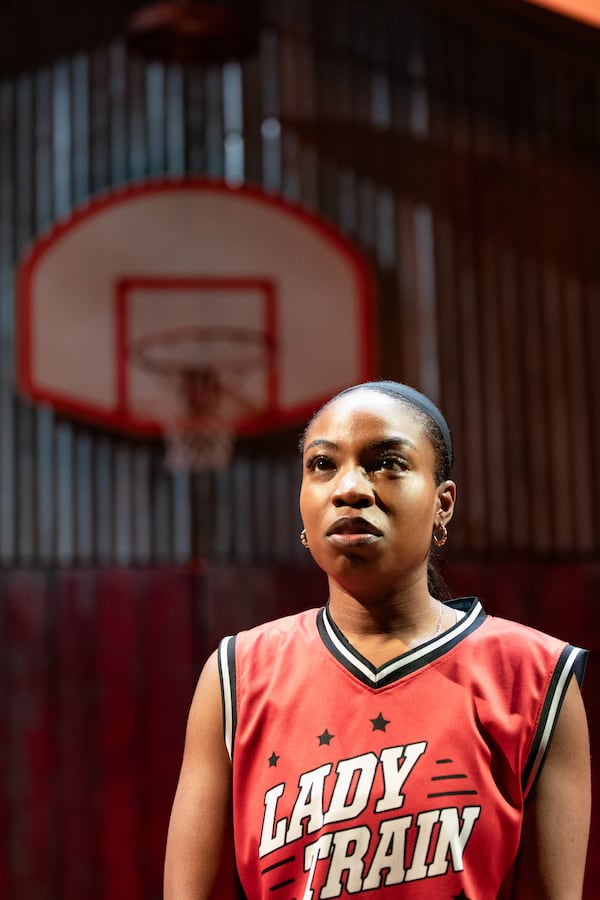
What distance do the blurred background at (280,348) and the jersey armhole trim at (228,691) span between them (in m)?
3.98

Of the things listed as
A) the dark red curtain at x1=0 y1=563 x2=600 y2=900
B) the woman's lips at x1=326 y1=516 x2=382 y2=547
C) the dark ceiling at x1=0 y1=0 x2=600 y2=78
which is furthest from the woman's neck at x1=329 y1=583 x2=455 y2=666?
the dark ceiling at x1=0 y1=0 x2=600 y2=78

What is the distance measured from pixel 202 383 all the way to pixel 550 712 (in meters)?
4.26

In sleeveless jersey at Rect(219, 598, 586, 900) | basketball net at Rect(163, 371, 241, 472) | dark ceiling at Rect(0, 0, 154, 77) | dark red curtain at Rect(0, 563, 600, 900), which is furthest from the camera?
dark ceiling at Rect(0, 0, 154, 77)

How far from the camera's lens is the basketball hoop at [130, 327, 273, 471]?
5.45m

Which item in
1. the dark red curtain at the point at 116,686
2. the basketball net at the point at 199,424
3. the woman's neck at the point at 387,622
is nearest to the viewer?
the woman's neck at the point at 387,622

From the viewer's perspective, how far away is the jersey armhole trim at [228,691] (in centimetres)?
139

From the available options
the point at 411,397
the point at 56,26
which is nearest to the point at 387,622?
the point at 411,397

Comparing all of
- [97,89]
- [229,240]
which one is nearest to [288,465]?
[229,240]

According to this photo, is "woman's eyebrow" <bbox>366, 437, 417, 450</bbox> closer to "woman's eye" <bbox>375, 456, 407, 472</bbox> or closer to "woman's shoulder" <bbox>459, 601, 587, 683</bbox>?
"woman's eye" <bbox>375, 456, 407, 472</bbox>

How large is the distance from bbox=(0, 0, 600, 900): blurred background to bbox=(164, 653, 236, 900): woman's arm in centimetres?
400

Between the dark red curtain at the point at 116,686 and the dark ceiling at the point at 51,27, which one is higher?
the dark ceiling at the point at 51,27

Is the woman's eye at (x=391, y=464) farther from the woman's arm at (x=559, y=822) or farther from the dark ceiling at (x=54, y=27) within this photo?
the dark ceiling at (x=54, y=27)

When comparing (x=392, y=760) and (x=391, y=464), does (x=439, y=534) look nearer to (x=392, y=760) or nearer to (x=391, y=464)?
(x=391, y=464)

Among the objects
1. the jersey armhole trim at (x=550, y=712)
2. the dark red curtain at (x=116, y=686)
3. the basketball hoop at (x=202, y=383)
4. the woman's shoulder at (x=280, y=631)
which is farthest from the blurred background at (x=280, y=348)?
the jersey armhole trim at (x=550, y=712)
